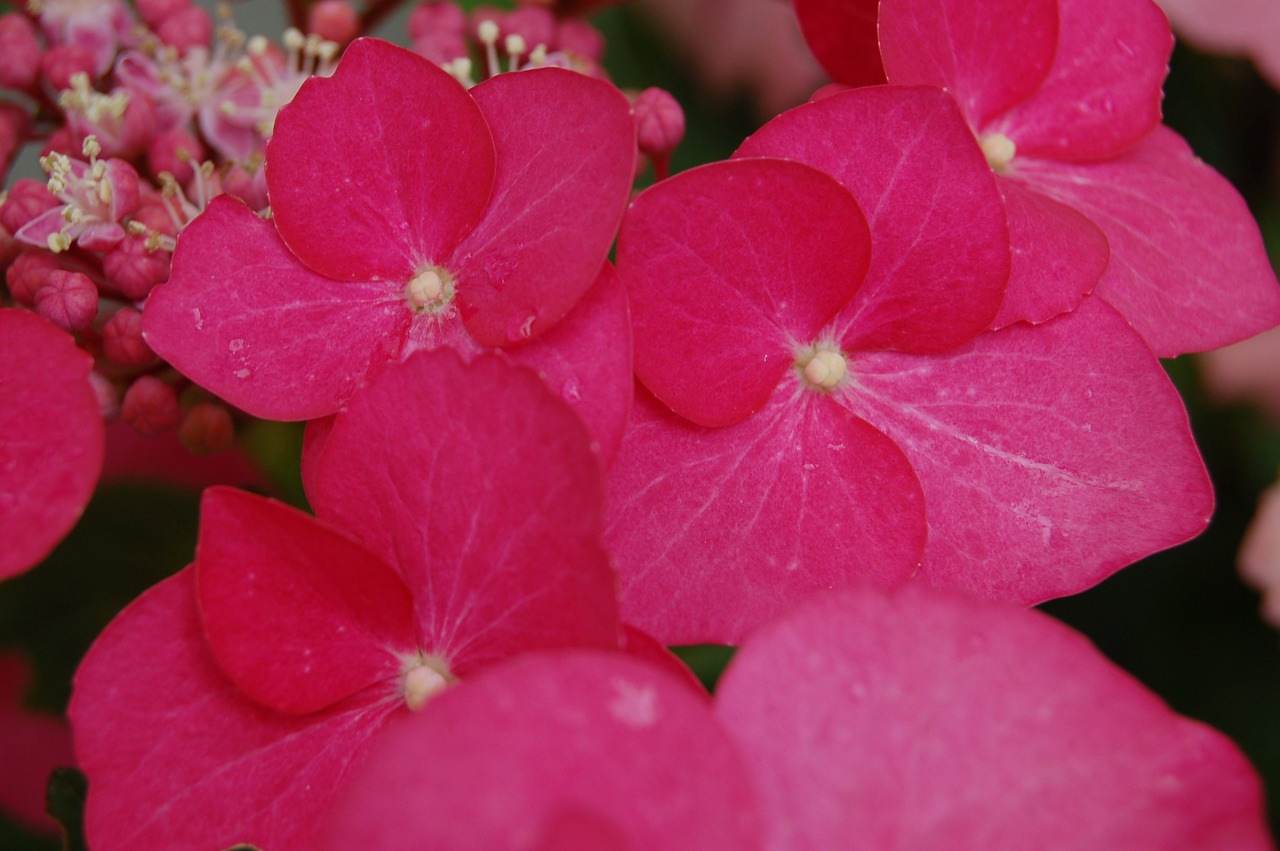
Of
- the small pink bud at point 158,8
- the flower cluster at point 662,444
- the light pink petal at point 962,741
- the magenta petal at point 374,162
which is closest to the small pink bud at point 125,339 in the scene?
the flower cluster at point 662,444

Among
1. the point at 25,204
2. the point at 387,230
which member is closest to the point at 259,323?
the point at 387,230

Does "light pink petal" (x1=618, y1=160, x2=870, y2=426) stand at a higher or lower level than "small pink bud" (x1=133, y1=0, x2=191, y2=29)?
lower

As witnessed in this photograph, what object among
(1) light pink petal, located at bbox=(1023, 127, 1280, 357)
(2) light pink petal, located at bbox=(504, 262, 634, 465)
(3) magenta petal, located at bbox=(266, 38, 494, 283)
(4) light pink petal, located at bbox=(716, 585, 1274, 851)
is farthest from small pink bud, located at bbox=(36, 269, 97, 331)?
(1) light pink petal, located at bbox=(1023, 127, 1280, 357)

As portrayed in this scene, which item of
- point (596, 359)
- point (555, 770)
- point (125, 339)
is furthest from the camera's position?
point (125, 339)

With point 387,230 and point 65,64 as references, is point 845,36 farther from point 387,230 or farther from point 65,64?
point 65,64

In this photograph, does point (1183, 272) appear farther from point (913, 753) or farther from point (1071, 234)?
point (913, 753)

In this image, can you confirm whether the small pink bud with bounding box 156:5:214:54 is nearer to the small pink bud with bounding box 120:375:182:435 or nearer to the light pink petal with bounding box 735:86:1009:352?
the small pink bud with bounding box 120:375:182:435
